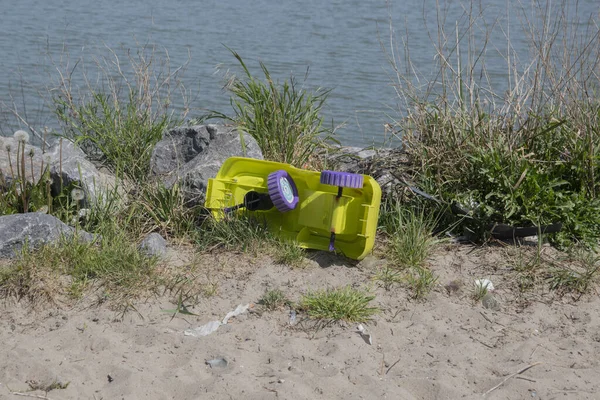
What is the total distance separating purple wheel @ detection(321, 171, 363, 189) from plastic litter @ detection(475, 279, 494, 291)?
2.69 ft

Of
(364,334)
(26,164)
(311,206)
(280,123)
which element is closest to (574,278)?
(364,334)

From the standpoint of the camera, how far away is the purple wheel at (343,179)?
4.18m

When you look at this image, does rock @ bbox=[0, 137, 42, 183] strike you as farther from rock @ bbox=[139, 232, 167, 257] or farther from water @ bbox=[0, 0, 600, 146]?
water @ bbox=[0, 0, 600, 146]

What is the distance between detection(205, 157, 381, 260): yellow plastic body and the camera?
433 cm

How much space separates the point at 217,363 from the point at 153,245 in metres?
1.11

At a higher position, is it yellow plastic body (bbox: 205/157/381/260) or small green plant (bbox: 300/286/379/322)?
yellow plastic body (bbox: 205/157/381/260)

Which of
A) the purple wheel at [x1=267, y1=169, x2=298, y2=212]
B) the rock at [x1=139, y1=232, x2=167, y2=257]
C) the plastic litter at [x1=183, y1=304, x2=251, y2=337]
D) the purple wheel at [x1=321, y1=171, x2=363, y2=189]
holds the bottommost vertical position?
the plastic litter at [x1=183, y1=304, x2=251, y2=337]

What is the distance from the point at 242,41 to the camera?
37.5ft

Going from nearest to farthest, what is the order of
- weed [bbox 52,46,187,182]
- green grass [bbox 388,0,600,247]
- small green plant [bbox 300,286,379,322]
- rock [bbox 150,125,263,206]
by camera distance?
small green plant [bbox 300,286,379,322]
green grass [bbox 388,0,600,247]
rock [bbox 150,125,263,206]
weed [bbox 52,46,187,182]

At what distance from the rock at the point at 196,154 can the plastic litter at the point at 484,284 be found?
1.62m

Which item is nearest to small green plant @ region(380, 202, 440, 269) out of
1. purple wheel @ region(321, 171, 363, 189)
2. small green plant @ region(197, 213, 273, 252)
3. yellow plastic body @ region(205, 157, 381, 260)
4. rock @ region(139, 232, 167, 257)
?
yellow plastic body @ region(205, 157, 381, 260)

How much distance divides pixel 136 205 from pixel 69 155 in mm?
686

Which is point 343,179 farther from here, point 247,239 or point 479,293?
point 479,293

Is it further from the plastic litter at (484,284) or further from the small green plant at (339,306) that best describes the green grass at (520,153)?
the small green plant at (339,306)
